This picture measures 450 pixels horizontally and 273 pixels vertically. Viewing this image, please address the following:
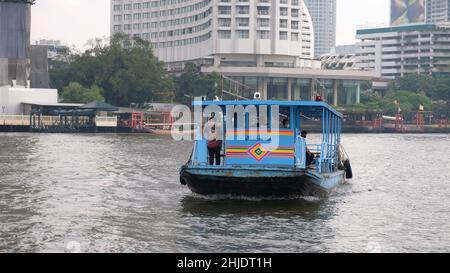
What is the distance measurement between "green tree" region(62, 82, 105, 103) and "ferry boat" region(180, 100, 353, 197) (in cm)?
6911

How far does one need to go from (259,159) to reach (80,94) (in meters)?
72.6

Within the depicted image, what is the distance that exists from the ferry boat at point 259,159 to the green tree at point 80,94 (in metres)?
69.1

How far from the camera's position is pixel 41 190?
2794 centimetres

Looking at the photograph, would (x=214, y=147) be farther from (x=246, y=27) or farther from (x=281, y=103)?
(x=246, y=27)

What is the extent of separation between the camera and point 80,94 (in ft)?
313

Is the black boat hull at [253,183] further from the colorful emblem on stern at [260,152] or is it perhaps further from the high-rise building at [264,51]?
the high-rise building at [264,51]

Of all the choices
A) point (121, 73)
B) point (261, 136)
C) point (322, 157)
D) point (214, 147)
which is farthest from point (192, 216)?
point (121, 73)

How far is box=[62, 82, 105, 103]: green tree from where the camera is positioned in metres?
93.9

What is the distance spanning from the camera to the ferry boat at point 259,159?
944 inches

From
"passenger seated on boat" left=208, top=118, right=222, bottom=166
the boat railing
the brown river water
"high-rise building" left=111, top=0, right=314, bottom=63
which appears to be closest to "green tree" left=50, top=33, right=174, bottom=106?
"high-rise building" left=111, top=0, right=314, bottom=63

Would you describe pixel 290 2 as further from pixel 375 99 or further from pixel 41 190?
pixel 41 190

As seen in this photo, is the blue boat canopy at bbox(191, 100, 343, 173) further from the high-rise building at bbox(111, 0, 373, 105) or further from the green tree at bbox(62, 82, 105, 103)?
the high-rise building at bbox(111, 0, 373, 105)

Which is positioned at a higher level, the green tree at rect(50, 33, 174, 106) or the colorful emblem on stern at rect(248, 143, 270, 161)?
the green tree at rect(50, 33, 174, 106)
